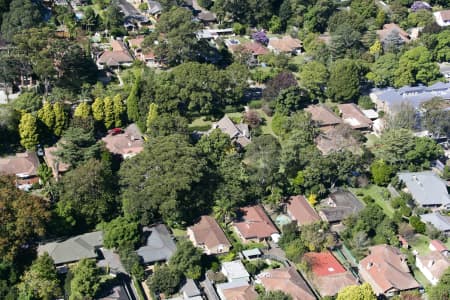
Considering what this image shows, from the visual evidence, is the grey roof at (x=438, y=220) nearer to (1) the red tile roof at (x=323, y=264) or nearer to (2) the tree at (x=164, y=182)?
Result: (1) the red tile roof at (x=323, y=264)

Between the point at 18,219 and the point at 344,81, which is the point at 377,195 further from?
the point at 18,219

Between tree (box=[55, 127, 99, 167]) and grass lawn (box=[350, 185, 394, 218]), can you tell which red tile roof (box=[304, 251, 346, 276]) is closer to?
grass lawn (box=[350, 185, 394, 218])

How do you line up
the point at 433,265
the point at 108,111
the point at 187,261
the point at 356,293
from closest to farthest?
the point at 356,293, the point at 187,261, the point at 433,265, the point at 108,111

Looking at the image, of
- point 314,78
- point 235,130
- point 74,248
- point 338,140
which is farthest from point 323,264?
point 314,78

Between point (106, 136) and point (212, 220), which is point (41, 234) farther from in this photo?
point (106, 136)

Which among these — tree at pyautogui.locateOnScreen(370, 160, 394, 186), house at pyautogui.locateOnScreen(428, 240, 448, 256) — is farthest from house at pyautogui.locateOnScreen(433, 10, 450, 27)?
house at pyautogui.locateOnScreen(428, 240, 448, 256)

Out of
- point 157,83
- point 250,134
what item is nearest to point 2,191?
point 157,83

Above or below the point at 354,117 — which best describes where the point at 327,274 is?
below

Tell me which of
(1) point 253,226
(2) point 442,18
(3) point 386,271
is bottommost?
(3) point 386,271
